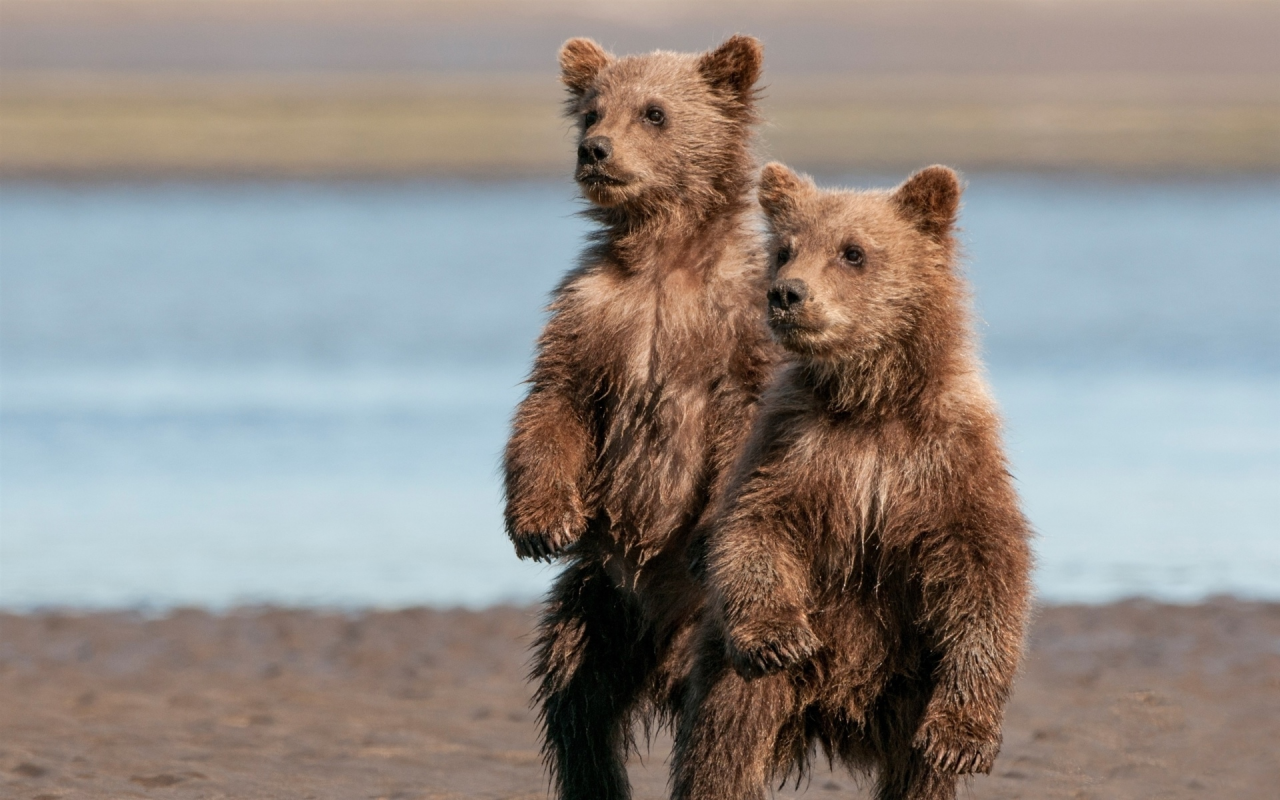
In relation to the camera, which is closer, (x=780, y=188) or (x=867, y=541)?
(x=867, y=541)

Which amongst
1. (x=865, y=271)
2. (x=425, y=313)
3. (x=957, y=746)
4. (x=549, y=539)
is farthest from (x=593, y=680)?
(x=425, y=313)

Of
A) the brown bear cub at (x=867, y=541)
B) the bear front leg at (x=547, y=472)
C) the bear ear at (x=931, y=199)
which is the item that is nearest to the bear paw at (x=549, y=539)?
the bear front leg at (x=547, y=472)

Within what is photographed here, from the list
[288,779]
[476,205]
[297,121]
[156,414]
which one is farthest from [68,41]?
→ [288,779]

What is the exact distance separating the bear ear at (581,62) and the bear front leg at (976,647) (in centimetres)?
239

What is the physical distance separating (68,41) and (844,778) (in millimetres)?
54981

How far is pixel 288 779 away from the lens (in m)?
7.08

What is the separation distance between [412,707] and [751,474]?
3.34 m

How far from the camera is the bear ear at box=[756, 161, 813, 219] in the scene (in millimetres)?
5746

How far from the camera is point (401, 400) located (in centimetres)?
1420

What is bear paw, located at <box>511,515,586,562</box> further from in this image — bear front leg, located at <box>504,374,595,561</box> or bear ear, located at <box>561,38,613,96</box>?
bear ear, located at <box>561,38,613,96</box>

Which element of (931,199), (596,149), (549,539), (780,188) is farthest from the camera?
(596,149)

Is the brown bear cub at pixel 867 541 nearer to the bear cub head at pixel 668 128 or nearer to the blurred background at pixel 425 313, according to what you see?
the blurred background at pixel 425 313

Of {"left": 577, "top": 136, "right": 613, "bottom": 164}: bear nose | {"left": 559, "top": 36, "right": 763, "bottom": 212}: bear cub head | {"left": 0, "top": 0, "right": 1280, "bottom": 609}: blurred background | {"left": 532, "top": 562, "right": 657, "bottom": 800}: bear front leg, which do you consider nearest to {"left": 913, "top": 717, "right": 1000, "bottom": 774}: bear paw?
{"left": 532, "top": 562, "right": 657, "bottom": 800}: bear front leg

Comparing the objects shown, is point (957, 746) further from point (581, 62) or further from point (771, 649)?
point (581, 62)
